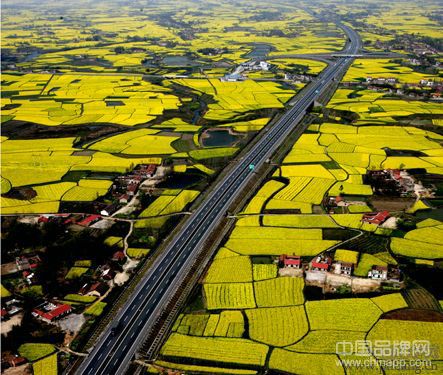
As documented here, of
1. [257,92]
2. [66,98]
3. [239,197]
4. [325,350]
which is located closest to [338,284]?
[325,350]

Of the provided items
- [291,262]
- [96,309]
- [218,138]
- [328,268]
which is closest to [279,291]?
[291,262]

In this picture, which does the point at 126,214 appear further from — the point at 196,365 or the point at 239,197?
the point at 196,365

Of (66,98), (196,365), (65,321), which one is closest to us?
(196,365)

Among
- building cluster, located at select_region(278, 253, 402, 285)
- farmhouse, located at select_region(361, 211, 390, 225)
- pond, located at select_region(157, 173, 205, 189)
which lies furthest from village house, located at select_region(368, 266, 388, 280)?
pond, located at select_region(157, 173, 205, 189)

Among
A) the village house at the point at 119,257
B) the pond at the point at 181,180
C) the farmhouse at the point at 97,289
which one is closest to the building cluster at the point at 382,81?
the pond at the point at 181,180

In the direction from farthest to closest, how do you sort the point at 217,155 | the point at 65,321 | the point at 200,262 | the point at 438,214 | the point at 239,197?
1. the point at 217,155
2. the point at 239,197
3. the point at 438,214
4. the point at 200,262
5. the point at 65,321

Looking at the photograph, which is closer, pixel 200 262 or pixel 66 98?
pixel 200 262
